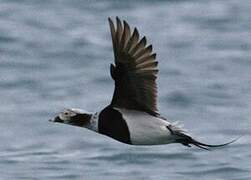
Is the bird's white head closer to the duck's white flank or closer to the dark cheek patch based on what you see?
the dark cheek patch

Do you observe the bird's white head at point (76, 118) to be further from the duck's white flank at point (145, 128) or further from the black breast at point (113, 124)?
the duck's white flank at point (145, 128)

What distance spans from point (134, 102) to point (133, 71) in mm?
216

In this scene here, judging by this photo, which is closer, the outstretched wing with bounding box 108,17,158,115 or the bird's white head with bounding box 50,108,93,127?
the outstretched wing with bounding box 108,17,158,115

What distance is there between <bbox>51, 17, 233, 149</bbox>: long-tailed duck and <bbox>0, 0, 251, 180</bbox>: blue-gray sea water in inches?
75.3

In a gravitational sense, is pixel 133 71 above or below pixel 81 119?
above

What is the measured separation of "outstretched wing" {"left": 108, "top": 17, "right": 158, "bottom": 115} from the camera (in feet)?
26.2

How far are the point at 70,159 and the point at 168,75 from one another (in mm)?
2067

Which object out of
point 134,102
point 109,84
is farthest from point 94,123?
point 109,84

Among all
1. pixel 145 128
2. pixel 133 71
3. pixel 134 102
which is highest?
pixel 133 71

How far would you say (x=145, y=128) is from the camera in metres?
8.15

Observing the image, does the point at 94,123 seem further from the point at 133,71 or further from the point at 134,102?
the point at 133,71

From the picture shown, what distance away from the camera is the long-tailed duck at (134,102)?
8031mm

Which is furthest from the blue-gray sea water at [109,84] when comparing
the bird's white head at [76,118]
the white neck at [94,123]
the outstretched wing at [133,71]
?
the outstretched wing at [133,71]

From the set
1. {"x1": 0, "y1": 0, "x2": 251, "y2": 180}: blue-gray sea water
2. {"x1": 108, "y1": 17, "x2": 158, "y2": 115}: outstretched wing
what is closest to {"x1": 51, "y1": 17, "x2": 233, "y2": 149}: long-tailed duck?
{"x1": 108, "y1": 17, "x2": 158, "y2": 115}: outstretched wing
